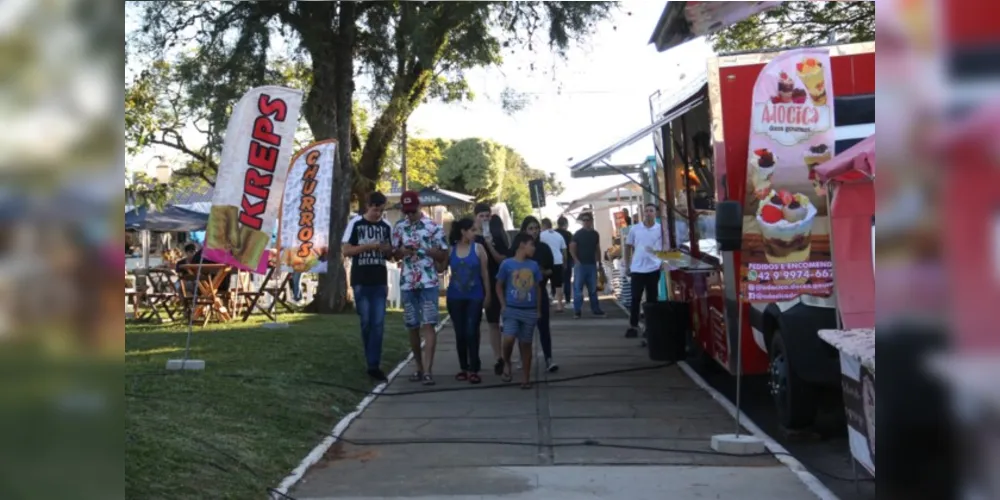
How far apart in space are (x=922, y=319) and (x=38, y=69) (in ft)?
5.06

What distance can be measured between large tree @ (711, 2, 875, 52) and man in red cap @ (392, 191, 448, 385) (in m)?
6.94

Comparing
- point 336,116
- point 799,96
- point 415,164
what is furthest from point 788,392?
point 415,164

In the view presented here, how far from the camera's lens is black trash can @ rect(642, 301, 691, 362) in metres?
11.1

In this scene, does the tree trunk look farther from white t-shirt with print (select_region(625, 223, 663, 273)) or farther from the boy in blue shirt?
the boy in blue shirt

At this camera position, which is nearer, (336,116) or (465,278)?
(465,278)

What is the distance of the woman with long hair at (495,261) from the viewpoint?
11008 millimetres

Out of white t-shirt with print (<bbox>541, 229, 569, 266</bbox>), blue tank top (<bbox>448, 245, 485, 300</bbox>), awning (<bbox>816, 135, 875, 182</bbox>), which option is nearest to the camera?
awning (<bbox>816, 135, 875, 182</bbox>)

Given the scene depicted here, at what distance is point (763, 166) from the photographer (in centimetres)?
802

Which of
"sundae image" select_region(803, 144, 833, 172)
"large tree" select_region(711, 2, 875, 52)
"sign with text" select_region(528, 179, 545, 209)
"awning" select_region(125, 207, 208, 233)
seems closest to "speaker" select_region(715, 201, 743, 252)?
"sundae image" select_region(803, 144, 833, 172)

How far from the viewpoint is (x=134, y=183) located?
1030 inches

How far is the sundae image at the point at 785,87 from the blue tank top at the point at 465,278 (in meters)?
3.78

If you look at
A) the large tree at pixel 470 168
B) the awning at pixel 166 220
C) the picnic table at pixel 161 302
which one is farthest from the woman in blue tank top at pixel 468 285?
the large tree at pixel 470 168

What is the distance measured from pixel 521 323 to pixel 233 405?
301cm

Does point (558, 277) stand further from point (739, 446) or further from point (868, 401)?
point (868, 401)
